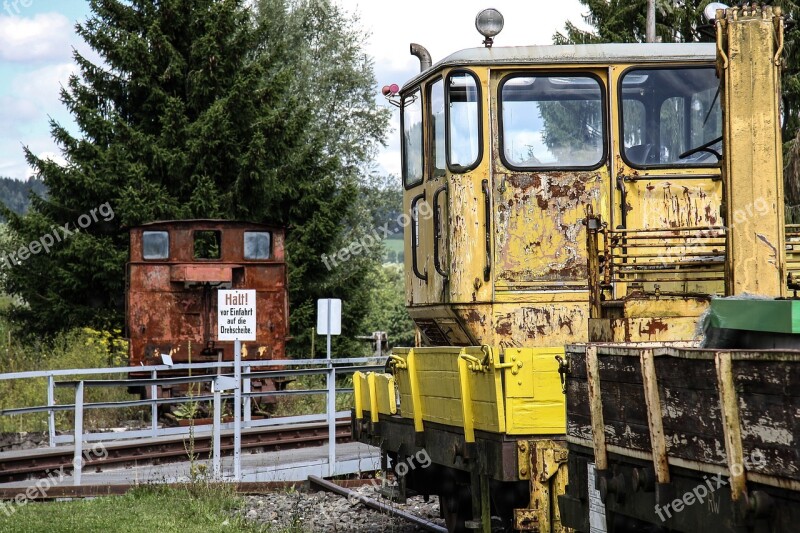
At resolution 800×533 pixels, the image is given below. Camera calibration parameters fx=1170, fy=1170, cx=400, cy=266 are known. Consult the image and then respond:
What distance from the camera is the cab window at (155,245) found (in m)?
21.9

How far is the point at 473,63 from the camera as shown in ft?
28.0

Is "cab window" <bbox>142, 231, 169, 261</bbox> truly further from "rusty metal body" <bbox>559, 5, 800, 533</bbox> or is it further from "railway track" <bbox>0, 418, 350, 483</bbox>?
"rusty metal body" <bbox>559, 5, 800, 533</bbox>

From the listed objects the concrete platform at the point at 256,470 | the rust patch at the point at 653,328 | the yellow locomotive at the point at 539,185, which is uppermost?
the yellow locomotive at the point at 539,185

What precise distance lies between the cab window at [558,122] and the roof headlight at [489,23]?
1.39 ft

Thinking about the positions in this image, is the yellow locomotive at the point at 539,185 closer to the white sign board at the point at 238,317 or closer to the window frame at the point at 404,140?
the window frame at the point at 404,140

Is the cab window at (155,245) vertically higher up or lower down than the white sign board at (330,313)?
higher up

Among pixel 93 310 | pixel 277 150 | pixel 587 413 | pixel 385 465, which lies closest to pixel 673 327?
pixel 587 413

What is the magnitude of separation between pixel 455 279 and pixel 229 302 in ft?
19.9

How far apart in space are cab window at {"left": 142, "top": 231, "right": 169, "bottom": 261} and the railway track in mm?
4904

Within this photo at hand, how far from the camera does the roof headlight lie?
28.5ft

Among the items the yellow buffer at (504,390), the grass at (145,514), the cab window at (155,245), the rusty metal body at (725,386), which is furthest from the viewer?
the cab window at (155,245)

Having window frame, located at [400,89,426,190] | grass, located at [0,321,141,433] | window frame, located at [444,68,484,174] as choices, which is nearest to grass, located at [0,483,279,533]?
window frame, located at [400,89,426,190]

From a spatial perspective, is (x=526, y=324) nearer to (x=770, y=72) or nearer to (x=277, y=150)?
(x=770, y=72)

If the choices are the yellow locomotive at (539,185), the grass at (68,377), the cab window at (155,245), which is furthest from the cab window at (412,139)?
the cab window at (155,245)
